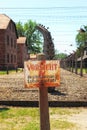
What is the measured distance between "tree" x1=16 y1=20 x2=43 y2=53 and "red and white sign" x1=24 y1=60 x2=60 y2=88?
10251 cm

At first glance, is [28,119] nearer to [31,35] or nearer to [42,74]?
[42,74]

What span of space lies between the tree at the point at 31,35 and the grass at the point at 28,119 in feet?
318

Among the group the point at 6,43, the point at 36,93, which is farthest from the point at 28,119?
the point at 6,43

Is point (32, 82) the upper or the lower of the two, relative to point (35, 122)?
upper

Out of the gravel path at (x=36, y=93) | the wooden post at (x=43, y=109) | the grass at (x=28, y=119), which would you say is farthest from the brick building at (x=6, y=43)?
the wooden post at (x=43, y=109)

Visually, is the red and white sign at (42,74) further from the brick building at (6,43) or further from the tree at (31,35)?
the tree at (31,35)

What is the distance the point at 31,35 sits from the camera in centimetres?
10869

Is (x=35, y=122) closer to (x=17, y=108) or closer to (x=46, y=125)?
(x=17, y=108)

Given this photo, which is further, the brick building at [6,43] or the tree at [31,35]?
the tree at [31,35]

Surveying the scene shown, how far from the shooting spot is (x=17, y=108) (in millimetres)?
11117

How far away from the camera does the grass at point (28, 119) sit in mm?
8305

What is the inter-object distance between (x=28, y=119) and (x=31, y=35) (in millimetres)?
100092

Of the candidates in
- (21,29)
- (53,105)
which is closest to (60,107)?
(53,105)

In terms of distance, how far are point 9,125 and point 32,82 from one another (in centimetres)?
368
